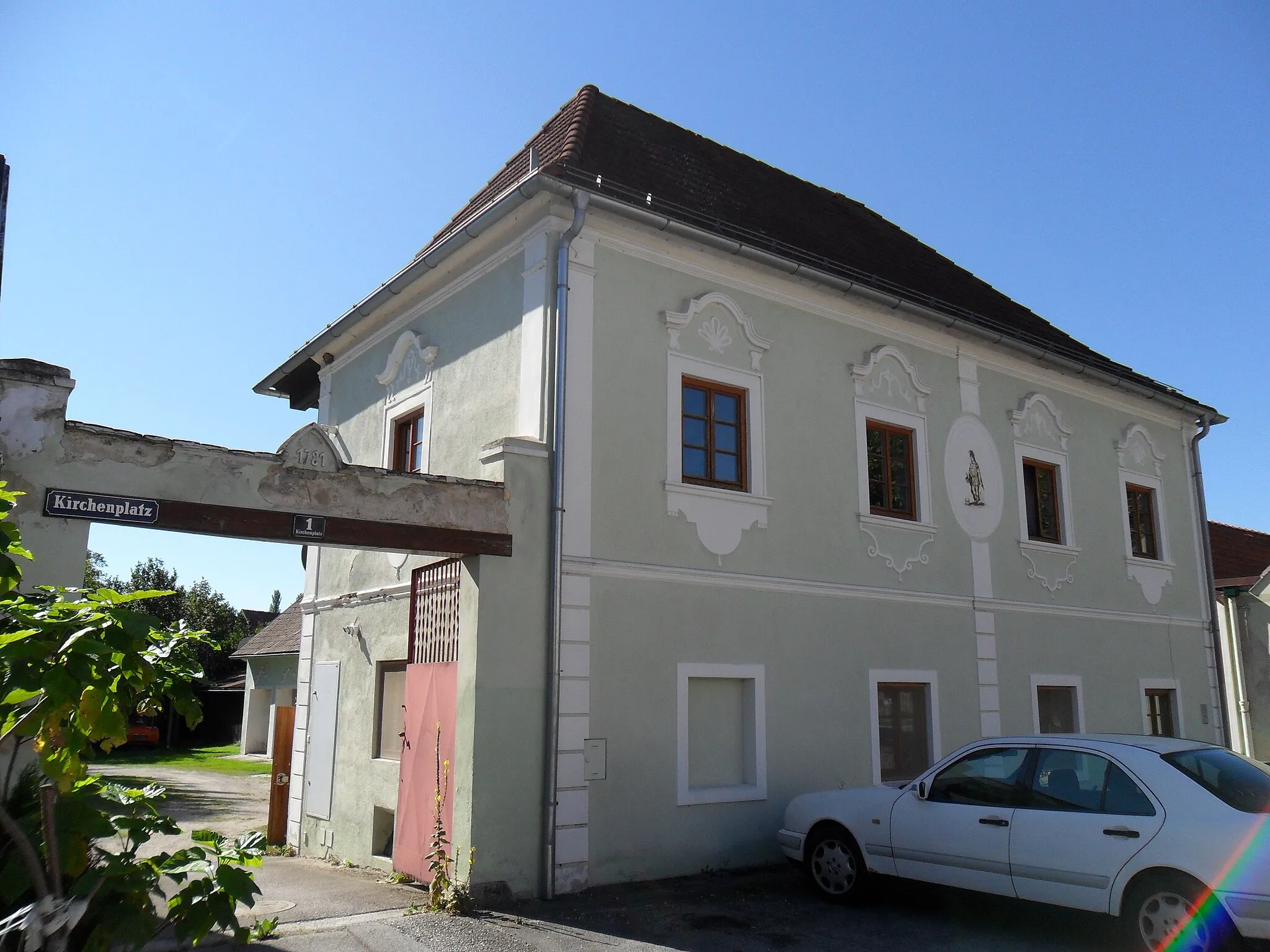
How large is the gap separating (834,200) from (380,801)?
1199 cm

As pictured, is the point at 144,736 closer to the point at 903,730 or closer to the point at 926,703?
the point at 903,730

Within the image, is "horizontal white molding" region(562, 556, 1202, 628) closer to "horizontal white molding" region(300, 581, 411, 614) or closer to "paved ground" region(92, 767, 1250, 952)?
"horizontal white molding" region(300, 581, 411, 614)

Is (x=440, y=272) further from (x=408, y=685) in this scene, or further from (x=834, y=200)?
(x=834, y=200)

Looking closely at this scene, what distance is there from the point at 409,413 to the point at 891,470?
20.3ft

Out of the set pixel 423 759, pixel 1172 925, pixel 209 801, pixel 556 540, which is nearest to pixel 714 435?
pixel 556 540

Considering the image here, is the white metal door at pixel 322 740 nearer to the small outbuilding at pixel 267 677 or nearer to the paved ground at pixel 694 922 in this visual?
the paved ground at pixel 694 922

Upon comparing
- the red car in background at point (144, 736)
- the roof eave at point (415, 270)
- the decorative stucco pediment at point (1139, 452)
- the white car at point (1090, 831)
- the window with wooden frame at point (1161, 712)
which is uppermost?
the roof eave at point (415, 270)

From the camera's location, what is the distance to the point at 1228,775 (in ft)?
22.8

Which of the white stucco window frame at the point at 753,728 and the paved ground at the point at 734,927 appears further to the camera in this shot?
the white stucco window frame at the point at 753,728

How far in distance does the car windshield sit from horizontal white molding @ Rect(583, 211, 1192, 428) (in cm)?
672

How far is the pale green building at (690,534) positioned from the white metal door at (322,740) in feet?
0.17

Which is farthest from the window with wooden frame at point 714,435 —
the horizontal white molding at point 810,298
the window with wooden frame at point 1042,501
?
the window with wooden frame at point 1042,501

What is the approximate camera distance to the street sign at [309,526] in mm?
8305

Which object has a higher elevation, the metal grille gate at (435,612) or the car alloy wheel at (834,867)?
the metal grille gate at (435,612)
